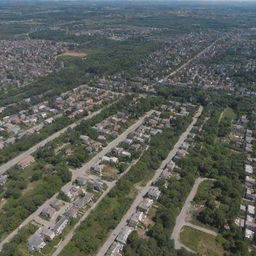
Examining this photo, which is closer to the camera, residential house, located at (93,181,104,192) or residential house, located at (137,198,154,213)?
residential house, located at (137,198,154,213)

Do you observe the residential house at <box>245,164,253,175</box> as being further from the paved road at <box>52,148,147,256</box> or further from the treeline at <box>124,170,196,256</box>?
the paved road at <box>52,148,147,256</box>

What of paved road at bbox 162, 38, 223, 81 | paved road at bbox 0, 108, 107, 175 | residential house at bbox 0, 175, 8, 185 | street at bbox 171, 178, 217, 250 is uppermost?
residential house at bbox 0, 175, 8, 185

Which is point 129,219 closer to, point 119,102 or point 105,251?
point 105,251

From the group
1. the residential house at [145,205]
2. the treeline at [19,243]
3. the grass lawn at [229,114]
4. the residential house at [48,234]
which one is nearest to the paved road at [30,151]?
the treeline at [19,243]

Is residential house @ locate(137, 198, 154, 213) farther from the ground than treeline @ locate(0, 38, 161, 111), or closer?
farther from the ground

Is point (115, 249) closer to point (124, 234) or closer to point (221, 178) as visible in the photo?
point (124, 234)

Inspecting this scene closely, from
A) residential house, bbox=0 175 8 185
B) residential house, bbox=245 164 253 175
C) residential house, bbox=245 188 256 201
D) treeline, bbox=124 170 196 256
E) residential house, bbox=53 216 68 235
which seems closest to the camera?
treeline, bbox=124 170 196 256

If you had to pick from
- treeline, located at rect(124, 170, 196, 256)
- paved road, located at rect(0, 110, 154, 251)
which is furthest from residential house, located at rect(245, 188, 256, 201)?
paved road, located at rect(0, 110, 154, 251)

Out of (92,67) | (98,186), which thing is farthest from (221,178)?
(92,67)

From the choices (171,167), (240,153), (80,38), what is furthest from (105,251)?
(80,38)
